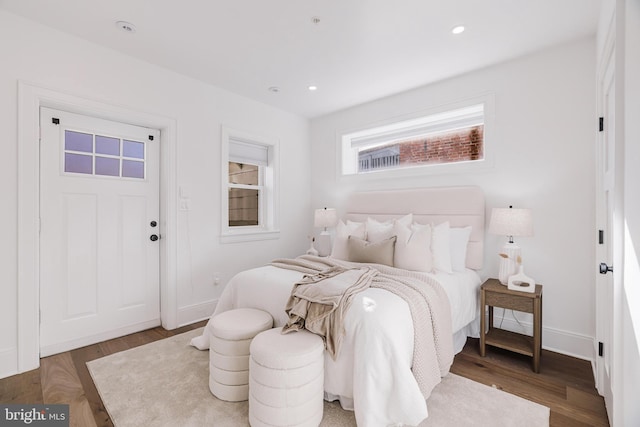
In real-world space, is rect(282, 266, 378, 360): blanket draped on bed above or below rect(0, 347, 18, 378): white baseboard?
above

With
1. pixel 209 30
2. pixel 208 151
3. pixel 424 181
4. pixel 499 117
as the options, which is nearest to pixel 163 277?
pixel 208 151

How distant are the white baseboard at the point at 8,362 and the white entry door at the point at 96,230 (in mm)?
269

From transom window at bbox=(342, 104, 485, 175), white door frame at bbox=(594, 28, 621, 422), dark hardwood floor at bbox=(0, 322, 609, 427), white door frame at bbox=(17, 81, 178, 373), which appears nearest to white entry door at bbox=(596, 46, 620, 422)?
white door frame at bbox=(594, 28, 621, 422)

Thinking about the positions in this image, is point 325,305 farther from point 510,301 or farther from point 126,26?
point 126,26

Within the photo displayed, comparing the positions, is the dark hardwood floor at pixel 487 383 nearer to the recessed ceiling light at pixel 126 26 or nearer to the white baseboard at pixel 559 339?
the white baseboard at pixel 559 339

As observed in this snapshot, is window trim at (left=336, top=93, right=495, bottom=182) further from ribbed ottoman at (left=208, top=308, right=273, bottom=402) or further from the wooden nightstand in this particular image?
ribbed ottoman at (left=208, top=308, right=273, bottom=402)

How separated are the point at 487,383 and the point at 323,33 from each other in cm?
292

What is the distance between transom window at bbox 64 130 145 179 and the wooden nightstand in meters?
3.50

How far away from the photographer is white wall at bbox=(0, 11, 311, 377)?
7.34 ft

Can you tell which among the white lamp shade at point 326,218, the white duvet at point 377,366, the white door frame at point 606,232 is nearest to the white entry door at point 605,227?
the white door frame at point 606,232

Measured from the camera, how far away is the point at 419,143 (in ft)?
12.0

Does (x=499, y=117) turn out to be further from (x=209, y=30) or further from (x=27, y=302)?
(x=27, y=302)

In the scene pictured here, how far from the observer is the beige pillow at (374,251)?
2.60 meters

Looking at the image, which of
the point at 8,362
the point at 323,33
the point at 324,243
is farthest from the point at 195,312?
the point at 323,33
